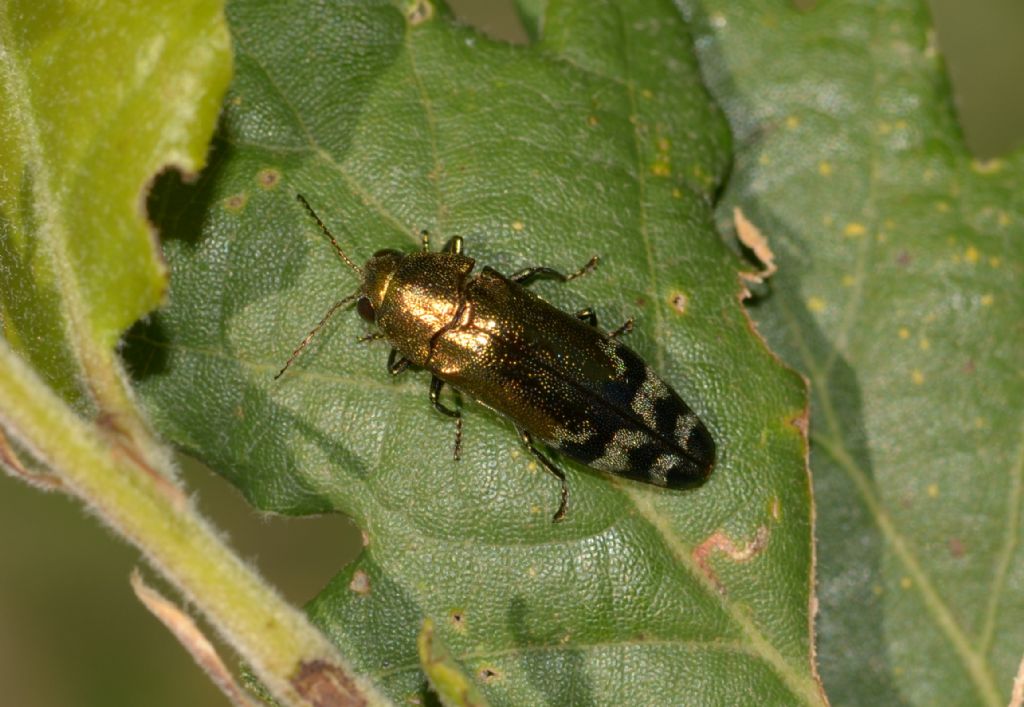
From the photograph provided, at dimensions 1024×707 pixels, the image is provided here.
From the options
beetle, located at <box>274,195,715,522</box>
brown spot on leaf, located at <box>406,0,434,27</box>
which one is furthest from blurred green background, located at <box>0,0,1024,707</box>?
brown spot on leaf, located at <box>406,0,434,27</box>

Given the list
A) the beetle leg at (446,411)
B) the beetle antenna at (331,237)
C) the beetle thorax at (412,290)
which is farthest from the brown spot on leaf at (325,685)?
the beetle antenna at (331,237)

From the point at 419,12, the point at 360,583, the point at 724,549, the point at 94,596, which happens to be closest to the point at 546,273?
the point at 419,12

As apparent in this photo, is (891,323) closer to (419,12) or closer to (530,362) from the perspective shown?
(530,362)

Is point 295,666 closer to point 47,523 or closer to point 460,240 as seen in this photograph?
point 460,240

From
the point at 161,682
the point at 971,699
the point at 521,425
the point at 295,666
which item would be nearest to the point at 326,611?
the point at 295,666

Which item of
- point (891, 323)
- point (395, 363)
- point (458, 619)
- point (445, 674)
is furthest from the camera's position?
point (891, 323)

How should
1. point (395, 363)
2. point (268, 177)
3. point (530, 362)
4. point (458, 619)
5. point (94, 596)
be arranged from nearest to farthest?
1. point (458, 619)
2. point (268, 177)
3. point (395, 363)
4. point (530, 362)
5. point (94, 596)

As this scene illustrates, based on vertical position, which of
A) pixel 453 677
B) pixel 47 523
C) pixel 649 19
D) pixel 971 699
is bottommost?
pixel 47 523
